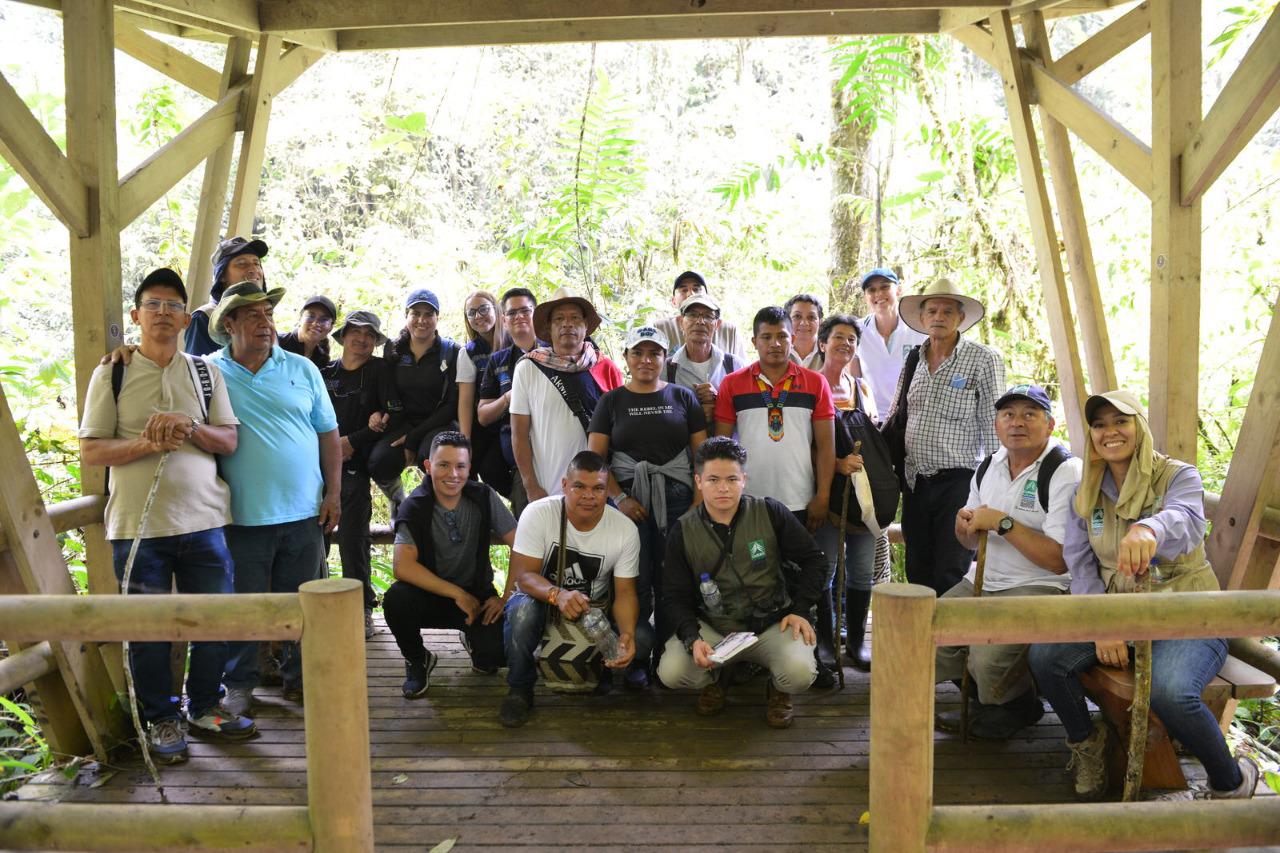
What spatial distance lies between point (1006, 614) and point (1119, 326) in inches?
317

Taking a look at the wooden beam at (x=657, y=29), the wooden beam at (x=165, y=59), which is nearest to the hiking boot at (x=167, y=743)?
the wooden beam at (x=165, y=59)

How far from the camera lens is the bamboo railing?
2.17 metres

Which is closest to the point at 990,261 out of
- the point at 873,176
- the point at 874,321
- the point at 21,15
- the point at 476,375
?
the point at 873,176

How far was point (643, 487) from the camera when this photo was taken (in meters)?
4.28

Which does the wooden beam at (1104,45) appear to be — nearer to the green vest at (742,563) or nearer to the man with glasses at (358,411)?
the green vest at (742,563)

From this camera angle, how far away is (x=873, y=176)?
8.59 meters

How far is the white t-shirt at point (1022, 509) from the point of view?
3.54 metres

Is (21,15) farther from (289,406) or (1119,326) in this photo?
(1119,326)

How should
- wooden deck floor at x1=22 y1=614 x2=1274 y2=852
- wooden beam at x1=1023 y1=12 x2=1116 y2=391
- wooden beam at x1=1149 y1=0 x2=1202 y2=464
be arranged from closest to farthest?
wooden deck floor at x1=22 y1=614 x2=1274 y2=852
wooden beam at x1=1149 y1=0 x2=1202 y2=464
wooden beam at x1=1023 y1=12 x2=1116 y2=391

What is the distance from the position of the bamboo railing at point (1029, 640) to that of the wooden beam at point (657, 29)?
13.1 ft

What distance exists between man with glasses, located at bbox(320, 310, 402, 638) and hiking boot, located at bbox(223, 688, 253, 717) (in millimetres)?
961

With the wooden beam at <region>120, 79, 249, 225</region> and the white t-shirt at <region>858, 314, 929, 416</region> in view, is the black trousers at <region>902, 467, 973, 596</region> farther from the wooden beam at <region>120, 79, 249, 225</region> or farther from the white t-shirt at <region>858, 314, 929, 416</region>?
the wooden beam at <region>120, 79, 249, 225</region>

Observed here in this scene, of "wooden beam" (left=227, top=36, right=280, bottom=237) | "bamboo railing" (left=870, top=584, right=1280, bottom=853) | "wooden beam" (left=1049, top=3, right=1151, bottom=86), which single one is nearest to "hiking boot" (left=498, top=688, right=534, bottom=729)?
"bamboo railing" (left=870, top=584, right=1280, bottom=853)

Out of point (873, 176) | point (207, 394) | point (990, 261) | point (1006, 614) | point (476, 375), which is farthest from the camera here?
point (873, 176)
